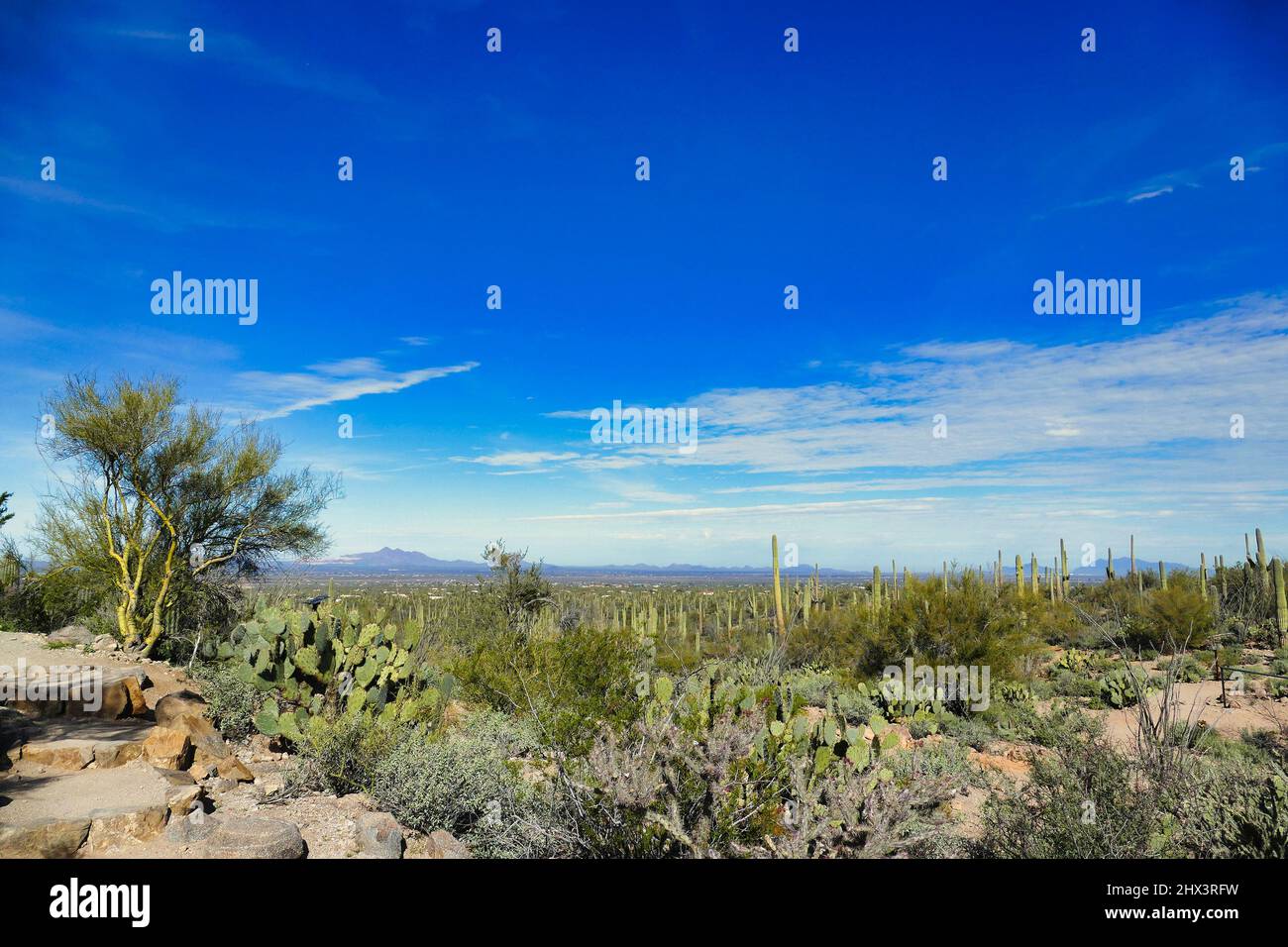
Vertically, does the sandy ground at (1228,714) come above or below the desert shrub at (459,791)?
below

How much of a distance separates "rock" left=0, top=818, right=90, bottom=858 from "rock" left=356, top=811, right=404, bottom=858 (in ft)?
6.31

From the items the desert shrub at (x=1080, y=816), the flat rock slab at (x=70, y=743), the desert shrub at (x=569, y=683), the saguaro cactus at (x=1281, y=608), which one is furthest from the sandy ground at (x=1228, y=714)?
the flat rock slab at (x=70, y=743)

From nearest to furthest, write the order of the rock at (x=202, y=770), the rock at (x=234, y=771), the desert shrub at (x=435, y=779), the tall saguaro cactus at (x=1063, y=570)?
the desert shrub at (x=435, y=779) < the rock at (x=202, y=770) < the rock at (x=234, y=771) < the tall saguaro cactus at (x=1063, y=570)

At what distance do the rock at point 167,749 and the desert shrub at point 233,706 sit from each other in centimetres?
180

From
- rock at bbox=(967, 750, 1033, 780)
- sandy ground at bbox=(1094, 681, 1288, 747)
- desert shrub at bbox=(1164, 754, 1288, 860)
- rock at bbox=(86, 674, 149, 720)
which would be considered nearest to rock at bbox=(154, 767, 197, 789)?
rock at bbox=(86, 674, 149, 720)

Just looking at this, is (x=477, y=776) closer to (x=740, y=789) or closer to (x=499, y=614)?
(x=740, y=789)

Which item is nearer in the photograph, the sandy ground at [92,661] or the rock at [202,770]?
the rock at [202,770]

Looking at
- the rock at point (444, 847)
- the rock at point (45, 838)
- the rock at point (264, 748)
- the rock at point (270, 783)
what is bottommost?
the rock at point (264, 748)

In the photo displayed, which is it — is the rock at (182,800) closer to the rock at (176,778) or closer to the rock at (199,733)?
the rock at (176,778)

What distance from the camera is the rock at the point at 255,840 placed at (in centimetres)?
472

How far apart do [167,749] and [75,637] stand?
9.05 metres

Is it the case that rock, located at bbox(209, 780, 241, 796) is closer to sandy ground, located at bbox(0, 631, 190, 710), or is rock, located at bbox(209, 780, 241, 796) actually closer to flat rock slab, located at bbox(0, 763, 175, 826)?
flat rock slab, located at bbox(0, 763, 175, 826)

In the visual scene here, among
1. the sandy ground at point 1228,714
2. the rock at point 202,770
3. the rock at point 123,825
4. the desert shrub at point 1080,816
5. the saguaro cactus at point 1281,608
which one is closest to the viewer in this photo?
the desert shrub at point 1080,816

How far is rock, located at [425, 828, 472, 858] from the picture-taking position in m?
5.19
